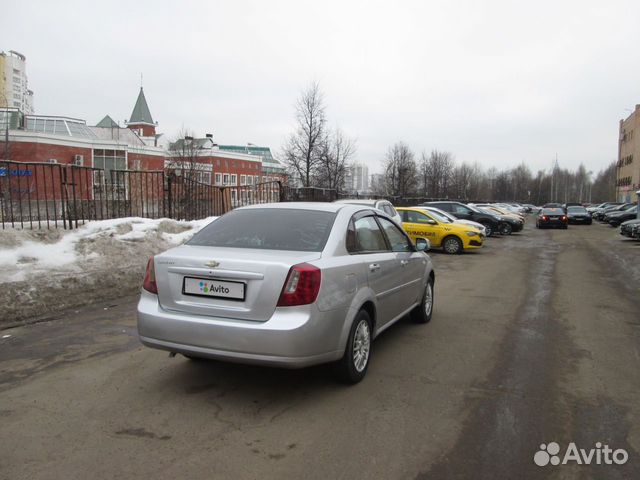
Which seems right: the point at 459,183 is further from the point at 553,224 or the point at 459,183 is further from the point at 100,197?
the point at 100,197

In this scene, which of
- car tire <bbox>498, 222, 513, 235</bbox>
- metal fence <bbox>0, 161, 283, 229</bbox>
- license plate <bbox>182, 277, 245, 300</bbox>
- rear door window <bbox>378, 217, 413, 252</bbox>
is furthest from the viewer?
car tire <bbox>498, 222, 513, 235</bbox>

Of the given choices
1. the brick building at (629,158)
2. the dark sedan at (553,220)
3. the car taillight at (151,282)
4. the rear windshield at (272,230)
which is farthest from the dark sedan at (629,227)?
the brick building at (629,158)

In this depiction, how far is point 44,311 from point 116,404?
3601mm

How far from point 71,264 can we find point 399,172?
3599cm

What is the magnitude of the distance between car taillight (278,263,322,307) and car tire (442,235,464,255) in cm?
1346

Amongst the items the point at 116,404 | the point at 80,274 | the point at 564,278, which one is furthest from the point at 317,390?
the point at 564,278

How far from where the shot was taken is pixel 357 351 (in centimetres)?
434

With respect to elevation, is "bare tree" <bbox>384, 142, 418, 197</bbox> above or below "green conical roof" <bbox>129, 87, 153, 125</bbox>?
below

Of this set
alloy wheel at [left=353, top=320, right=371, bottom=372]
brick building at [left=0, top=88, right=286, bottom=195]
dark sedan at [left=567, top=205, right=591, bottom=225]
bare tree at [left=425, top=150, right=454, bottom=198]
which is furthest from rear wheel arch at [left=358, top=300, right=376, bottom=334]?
bare tree at [left=425, top=150, right=454, bottom=198]

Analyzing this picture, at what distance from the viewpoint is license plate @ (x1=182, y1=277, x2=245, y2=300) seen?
3797 millimetres

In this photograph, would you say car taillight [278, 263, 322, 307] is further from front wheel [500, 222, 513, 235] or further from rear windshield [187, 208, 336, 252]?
front wheel [500, 222, 513, 235]

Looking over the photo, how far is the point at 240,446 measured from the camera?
10.5ft
